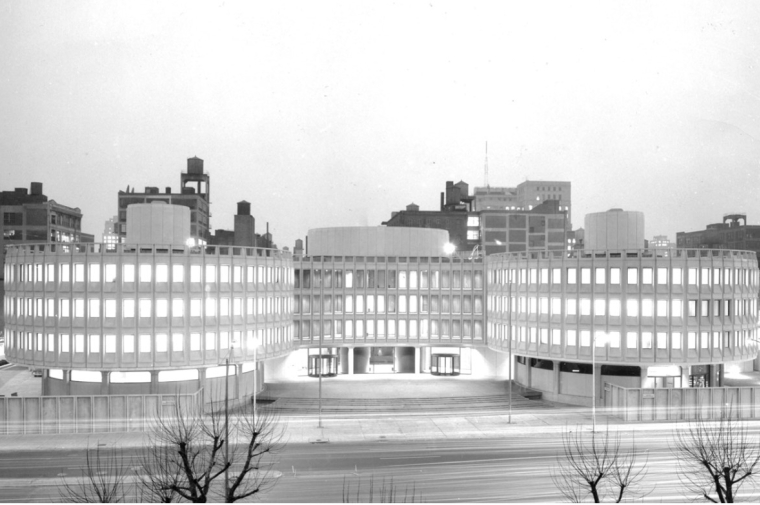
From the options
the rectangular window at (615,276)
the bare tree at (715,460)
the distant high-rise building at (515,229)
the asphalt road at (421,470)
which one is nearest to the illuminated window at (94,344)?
the asphalt road at (421,470)

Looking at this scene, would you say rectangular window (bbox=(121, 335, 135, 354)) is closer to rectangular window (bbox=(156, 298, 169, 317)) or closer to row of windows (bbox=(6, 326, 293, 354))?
row of windows (bbox=(6, 326, 293, 354))

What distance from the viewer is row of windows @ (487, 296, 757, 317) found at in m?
56.0

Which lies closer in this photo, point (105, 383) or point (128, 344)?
point (128, 344)

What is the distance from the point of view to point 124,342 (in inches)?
2083

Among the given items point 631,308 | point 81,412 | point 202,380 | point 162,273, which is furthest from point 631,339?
point 81,412

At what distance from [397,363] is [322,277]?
13677 mm

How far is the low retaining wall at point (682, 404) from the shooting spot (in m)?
50.8

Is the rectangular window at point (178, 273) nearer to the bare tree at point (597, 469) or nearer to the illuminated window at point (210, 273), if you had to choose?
the illuminated window at point (210, 273)

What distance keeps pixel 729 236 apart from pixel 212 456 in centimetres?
14555

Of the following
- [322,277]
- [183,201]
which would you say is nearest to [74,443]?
[322,277]

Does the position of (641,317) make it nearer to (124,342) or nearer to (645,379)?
(645,379)

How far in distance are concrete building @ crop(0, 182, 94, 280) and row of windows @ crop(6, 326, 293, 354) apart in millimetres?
78991

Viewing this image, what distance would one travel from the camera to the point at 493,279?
229 feet

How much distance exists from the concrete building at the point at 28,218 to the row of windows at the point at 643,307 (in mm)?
102691
